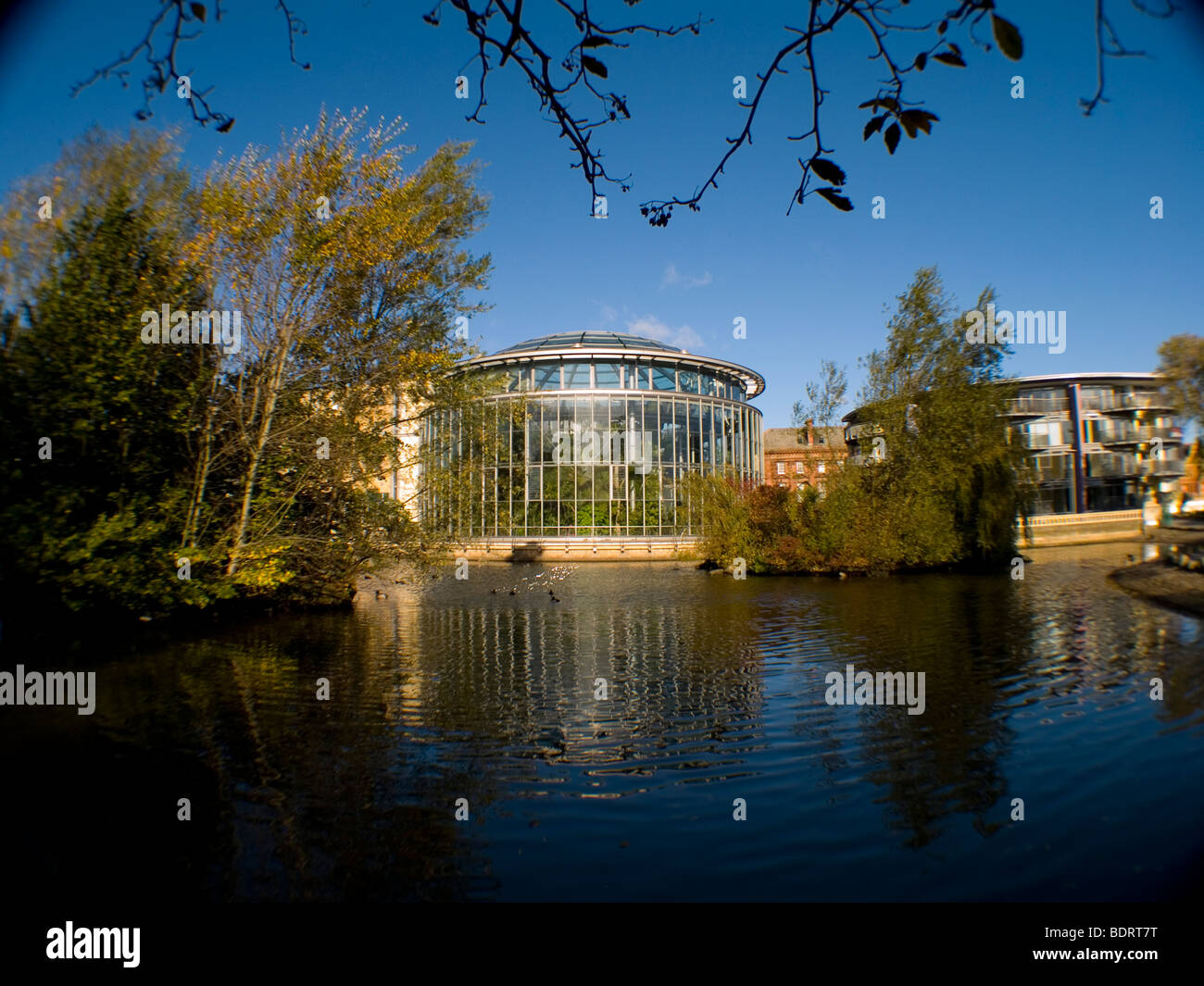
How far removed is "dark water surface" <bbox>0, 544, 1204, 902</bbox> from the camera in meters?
4.52

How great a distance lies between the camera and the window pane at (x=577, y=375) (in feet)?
143

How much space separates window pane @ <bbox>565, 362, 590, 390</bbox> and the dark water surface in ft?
105

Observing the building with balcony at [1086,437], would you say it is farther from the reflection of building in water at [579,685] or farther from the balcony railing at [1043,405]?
the reflection of building in water at [579,685]

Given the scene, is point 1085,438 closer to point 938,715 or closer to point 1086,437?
point 1086,437

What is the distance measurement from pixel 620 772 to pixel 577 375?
38673 millimetres

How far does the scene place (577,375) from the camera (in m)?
43.7

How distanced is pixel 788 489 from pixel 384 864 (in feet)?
87.3

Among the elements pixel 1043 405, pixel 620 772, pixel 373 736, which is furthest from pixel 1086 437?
pixel 373 736

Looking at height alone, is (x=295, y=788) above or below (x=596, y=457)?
below

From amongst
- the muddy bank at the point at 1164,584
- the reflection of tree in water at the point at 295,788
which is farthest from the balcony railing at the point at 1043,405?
the reflection of tree in water at the point at 295,788

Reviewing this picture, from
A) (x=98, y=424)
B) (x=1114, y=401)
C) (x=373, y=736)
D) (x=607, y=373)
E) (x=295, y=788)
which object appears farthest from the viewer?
(x=1114, y=401)

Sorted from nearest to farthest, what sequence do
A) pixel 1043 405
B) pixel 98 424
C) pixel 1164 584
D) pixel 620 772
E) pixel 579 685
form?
pixel 620 772, pixel 579 685, pixel 98 424, pixel 1164 584, pixel 1043 405

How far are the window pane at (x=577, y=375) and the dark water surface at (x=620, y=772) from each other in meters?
32.1
